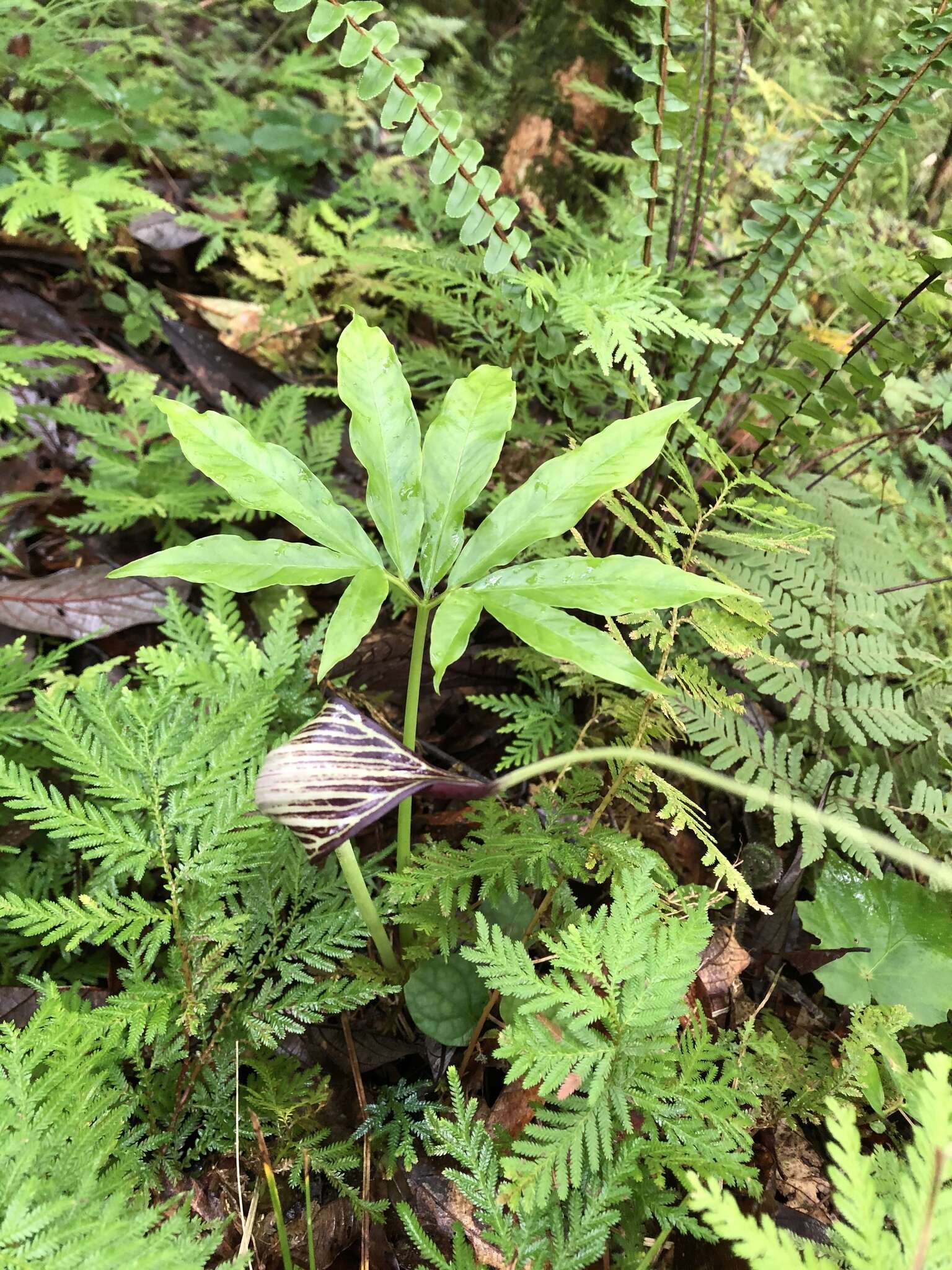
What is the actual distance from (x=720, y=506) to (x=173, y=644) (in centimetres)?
115

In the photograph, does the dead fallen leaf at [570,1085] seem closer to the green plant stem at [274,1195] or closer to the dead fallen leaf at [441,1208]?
the dead fallen leaf at [441,1208]

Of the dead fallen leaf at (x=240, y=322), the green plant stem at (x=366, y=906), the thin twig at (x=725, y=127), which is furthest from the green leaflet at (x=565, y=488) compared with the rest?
the dead fallen leaf at (x=240, y=322)

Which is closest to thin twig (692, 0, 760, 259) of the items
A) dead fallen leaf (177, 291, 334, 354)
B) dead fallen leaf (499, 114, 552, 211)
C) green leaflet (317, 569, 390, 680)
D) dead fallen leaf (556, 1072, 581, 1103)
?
dead fallen leaf (499, 114, 552, 211)

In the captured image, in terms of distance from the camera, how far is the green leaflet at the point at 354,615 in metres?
0.96

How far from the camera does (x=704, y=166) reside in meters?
1.85

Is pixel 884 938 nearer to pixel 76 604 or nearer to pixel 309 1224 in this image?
pixel 309 1224

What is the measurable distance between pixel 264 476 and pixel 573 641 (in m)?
0.47

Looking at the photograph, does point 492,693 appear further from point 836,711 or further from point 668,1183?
point 668,1183

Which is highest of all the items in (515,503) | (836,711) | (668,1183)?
(515,503)

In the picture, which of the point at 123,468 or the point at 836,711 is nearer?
the point at 836,711

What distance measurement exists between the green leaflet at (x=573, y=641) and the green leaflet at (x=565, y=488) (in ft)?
0.28

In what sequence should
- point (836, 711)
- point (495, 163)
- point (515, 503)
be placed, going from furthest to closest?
1. point (495, 163)
2. point (836, 711)
3. point (515, 503)

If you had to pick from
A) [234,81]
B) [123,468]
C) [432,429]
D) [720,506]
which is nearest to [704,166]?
[720,506]

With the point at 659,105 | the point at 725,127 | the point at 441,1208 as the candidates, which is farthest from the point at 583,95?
the point at 441,1208
